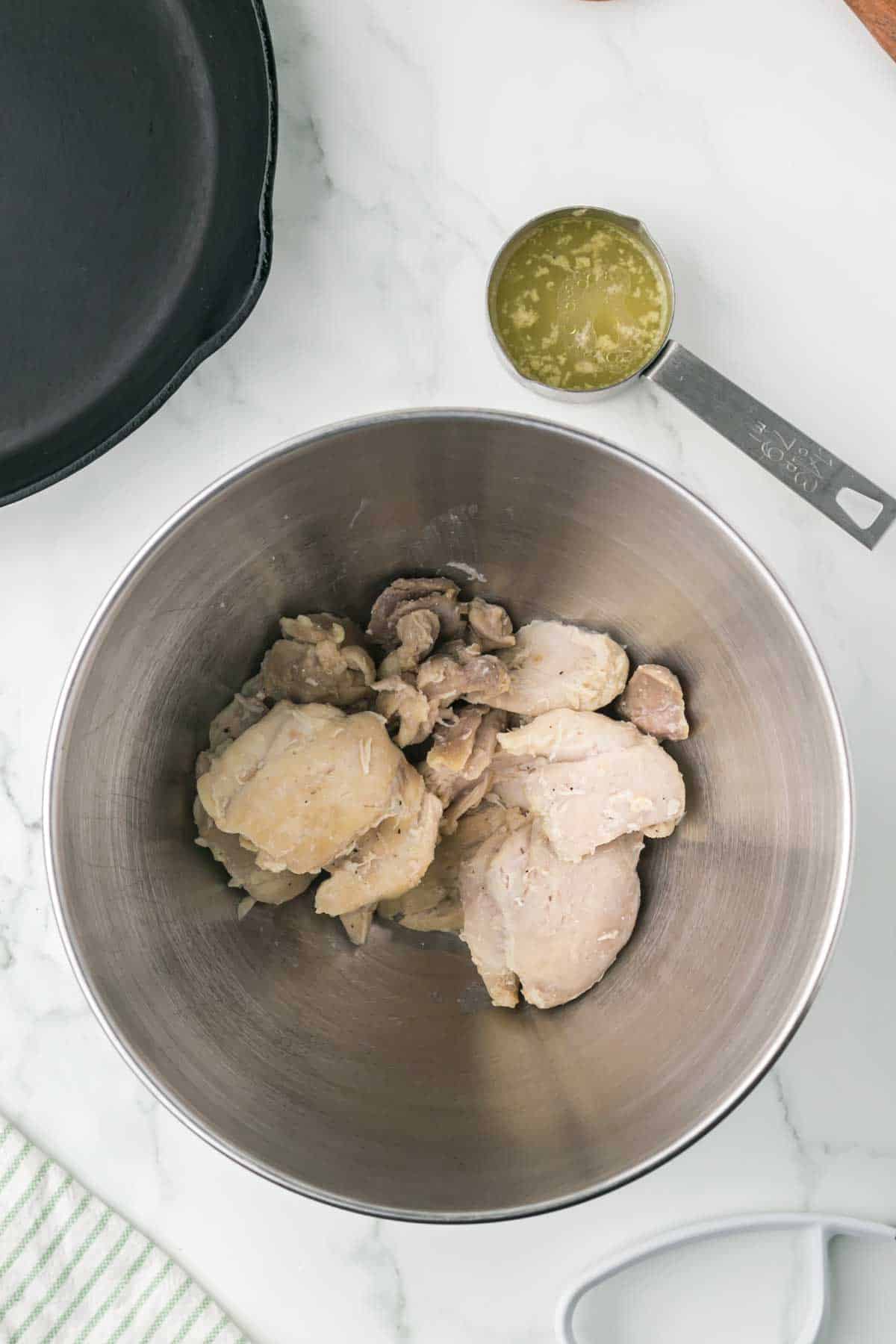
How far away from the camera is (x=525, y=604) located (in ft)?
4.55

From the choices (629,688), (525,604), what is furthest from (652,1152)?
(525,604)

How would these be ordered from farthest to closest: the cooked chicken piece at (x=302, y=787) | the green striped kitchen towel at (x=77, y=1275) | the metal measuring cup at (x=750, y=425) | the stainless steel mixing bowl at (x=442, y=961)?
the green striped kitchen towel at (x=77, y=1275), the metal measuring cup at (x=750, y=425), the cooked chicken piece at (x=302, y=787), the stainless steel mixing bowl at (x=442, y=961)

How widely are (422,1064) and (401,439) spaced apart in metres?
0.75

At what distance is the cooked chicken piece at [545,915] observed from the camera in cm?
127

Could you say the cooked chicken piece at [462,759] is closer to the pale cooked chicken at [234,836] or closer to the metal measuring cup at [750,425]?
the pale cooked chicken at [234,836]

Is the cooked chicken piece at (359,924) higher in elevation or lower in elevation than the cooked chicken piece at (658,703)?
lower

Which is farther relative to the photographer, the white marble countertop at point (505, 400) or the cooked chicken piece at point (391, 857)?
the white marble countertop at point (505, 400)

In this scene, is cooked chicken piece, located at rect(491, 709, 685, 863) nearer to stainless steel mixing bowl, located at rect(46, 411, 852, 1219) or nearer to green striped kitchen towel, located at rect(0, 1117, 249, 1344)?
stainless steel mixing bowl, located at rect(46, 411, 852, 1219)

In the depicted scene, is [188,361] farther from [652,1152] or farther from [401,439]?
[652,1152]

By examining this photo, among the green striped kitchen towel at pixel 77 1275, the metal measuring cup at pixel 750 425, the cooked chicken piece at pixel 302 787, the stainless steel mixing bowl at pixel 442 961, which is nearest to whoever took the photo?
the stainless steel mixing bowl at pixel 442 961

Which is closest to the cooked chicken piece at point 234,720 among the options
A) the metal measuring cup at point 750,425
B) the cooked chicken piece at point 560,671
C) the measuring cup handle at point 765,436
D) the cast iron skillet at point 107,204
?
the cooked chicken piece at point 560,671

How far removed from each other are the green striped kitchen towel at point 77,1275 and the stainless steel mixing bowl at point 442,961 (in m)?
0.46

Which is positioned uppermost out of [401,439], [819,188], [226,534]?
[819,188]

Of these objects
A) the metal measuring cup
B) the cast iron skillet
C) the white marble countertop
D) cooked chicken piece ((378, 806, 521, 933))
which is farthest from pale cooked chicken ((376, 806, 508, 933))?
the cast iron skillet
